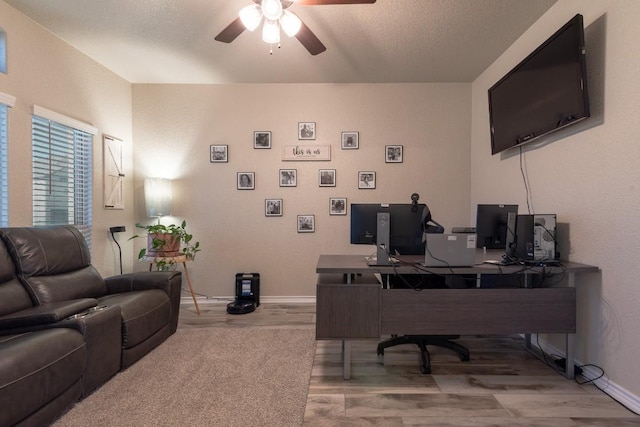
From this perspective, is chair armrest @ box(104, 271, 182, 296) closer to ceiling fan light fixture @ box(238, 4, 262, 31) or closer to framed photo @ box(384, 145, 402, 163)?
ceiling fan light fixture @ box(238, 4, 262, 31)

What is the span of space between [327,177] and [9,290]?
3.08 metres

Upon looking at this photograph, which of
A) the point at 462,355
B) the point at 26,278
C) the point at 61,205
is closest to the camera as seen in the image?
the point at 26,278

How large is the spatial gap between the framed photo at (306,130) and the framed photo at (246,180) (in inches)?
31.8

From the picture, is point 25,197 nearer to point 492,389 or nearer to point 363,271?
point 363,271

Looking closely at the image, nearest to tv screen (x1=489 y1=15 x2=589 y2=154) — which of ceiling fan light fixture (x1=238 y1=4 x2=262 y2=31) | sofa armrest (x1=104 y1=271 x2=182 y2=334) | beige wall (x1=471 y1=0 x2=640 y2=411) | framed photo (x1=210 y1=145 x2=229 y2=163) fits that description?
beige wall (x1=471 y1=0 x2=640 y2=411)

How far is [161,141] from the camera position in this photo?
160 inches

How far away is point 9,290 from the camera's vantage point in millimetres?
2051

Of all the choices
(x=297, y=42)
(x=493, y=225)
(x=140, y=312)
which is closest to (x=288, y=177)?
(x=297, y=42)

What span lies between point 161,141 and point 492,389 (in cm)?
433

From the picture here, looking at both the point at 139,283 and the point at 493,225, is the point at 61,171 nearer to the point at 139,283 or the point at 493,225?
the point at 139,283

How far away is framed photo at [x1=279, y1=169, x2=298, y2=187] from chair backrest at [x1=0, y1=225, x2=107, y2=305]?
7.15ft

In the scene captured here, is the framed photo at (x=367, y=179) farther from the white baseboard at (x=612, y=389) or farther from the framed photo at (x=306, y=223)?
the white baseboard at (x=612, y=389)

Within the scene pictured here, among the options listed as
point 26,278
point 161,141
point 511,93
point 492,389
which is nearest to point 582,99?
point 511,93

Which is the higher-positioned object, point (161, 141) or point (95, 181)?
point (161, 141)
